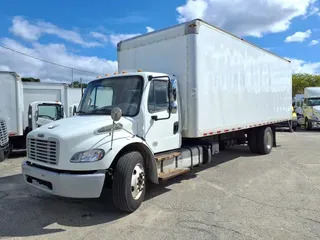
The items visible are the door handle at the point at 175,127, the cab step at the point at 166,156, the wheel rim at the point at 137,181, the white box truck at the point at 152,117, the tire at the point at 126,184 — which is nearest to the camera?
the white box truck at the point at 152,117

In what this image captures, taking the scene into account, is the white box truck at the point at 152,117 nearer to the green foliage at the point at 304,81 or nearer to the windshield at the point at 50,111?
the windshield at the point at 50,111

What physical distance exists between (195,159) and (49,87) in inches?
385

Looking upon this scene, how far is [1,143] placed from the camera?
911cm

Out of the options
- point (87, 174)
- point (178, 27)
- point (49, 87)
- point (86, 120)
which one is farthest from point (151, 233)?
point (49, 87)

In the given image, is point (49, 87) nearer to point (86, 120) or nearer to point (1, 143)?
point (1, 143)

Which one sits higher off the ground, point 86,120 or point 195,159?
point 86,120

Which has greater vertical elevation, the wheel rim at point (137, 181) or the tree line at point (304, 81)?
the tree line at point (304, 81)

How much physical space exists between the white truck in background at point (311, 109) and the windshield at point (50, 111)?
18.2m

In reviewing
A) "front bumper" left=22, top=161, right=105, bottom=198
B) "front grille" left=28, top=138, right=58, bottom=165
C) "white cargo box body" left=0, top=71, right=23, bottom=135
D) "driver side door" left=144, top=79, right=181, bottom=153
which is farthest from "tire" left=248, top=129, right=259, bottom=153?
"white cargo box body" left=0, top=71, right=23, bottom=135

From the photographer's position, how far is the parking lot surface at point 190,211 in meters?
4.20

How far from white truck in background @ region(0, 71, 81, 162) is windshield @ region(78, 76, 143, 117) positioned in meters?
4.66

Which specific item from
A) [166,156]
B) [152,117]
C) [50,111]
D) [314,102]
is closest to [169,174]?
[166,156]

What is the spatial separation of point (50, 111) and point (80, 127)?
8.69m

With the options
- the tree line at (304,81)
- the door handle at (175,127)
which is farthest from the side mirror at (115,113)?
the tree line at (304,81)
